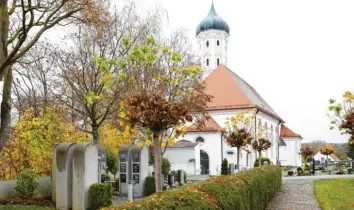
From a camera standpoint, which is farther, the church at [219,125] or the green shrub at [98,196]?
the church at [219,125]

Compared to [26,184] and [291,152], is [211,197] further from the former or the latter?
[291,152]

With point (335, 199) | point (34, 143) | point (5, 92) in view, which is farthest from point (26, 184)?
point (335, 199)

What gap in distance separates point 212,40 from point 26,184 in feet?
168

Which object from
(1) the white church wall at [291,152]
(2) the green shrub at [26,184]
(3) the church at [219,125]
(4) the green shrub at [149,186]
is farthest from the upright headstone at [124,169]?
(1) the white church wall at [291,152]

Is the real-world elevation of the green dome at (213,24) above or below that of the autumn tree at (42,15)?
above

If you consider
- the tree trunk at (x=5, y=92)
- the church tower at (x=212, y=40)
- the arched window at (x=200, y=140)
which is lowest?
the arched window at (x=200, y=140)

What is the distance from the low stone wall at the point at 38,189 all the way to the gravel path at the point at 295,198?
28.7 feet

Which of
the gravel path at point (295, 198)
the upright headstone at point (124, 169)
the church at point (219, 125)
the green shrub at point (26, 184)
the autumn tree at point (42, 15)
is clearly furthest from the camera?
→ the church at point (219, 125)

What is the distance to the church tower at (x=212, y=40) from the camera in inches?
2554

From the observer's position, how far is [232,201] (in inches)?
371

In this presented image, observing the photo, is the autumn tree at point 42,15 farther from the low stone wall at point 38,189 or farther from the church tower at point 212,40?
the church tower at point 212,40

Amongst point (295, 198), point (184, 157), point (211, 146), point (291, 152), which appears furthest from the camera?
point (291, 152)

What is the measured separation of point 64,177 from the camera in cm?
1559

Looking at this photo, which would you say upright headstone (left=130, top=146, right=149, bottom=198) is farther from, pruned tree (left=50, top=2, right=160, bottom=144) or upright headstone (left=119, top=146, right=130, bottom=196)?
pruned tree (left=50, top=2, right=160, bottom=144)
